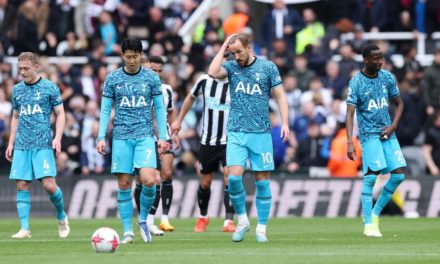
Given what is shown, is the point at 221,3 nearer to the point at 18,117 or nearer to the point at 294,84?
the point at 294,84

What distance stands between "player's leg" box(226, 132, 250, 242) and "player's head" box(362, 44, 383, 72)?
215 cm

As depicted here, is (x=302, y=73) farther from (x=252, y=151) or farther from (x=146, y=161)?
(x=146, y=161)

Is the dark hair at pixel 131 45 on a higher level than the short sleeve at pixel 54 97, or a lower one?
higher

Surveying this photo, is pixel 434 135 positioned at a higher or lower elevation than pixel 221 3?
lower

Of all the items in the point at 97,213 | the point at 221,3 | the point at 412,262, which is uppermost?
the point at 221,3

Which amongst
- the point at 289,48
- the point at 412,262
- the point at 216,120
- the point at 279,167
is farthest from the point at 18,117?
the point at 289,48

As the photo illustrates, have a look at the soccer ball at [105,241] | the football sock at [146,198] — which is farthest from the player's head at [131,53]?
the soccer ball at [105,241]

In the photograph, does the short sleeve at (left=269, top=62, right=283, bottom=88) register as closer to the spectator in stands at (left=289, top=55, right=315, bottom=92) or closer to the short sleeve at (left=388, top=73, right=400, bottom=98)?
the short sleeve at (left=388, top=73, right=400, bottom=98)

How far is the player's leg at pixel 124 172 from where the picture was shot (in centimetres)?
1723

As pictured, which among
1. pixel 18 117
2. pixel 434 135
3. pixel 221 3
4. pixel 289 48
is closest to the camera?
pixel 18 117

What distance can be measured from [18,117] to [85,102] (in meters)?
10.4

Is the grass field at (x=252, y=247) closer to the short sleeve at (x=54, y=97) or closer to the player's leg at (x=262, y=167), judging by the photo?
the player's leg at (x=262, y=167)

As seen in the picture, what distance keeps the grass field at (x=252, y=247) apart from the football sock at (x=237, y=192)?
0.45m

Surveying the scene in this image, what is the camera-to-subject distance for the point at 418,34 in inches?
1240
